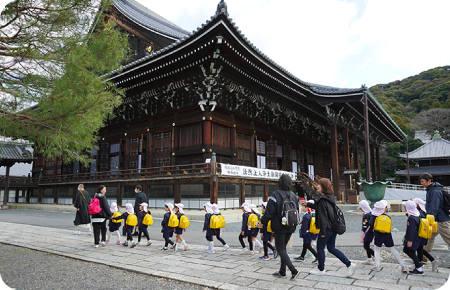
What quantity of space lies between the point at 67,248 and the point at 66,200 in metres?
16.9

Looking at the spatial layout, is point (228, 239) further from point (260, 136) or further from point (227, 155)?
point (260, 136)

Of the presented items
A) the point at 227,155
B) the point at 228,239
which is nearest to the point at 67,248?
the point at 228,239

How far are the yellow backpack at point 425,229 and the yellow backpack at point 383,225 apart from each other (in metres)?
0.46

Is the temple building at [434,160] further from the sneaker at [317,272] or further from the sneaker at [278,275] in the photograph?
the sneaker at [278,275]

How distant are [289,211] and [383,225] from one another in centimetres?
172

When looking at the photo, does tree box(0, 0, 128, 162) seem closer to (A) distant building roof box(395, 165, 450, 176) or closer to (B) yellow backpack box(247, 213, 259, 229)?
(B) yellow backpack box(247, 213, 259, 229)

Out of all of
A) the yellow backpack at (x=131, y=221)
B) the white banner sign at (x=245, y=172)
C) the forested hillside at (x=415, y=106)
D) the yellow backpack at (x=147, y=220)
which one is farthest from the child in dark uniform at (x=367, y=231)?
the forested hillside at (x=415, y=106)

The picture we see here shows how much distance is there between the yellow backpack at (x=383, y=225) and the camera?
4.89 meters

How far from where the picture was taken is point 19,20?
16.7 feet

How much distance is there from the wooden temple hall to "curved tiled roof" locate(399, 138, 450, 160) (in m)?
21.6

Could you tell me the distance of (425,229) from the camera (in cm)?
479

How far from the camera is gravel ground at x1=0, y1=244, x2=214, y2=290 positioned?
4.46 m

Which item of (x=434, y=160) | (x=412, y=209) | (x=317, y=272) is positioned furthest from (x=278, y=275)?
(x=434, y=160)

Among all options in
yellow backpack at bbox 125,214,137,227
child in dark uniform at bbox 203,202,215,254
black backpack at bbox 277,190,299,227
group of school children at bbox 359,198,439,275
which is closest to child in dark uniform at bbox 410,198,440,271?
group of school children at bbox 359,198,439,275
